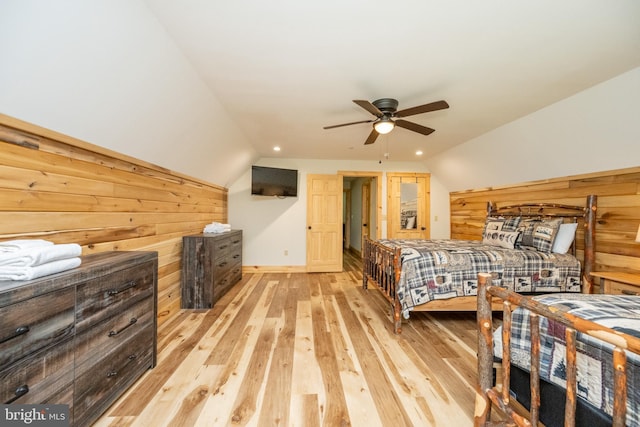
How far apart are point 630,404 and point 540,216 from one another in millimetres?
3348

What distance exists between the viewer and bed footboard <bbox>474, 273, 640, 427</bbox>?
80cm

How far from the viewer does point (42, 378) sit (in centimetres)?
113

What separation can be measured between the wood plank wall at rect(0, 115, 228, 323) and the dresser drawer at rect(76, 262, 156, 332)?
0.51 meters

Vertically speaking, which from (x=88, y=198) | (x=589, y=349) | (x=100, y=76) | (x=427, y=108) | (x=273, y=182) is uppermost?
(x=427, y=108)

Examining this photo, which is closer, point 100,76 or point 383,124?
point 100,76

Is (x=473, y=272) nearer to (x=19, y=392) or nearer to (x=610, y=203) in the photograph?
(x=610, y=203)

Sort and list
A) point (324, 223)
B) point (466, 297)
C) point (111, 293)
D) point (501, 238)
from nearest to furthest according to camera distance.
Result: 1. point (111, 293)
2. point (466, 297)
3. point (501, 238)
4. point (324, 223)

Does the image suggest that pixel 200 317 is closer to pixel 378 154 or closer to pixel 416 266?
pixel 416 266

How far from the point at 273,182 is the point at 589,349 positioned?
15.1 feet

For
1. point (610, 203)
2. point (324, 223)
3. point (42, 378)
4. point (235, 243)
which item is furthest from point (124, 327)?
→ point (610, 203)

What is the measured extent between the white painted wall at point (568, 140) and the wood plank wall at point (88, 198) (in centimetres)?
445

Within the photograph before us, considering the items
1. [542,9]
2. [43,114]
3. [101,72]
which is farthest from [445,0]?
[43,114]

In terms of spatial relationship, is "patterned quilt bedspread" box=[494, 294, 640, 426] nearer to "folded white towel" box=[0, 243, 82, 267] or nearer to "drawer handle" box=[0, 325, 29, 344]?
"drawer handle" box=[0, 325, 29, 344]

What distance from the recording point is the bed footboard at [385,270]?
2.73m
